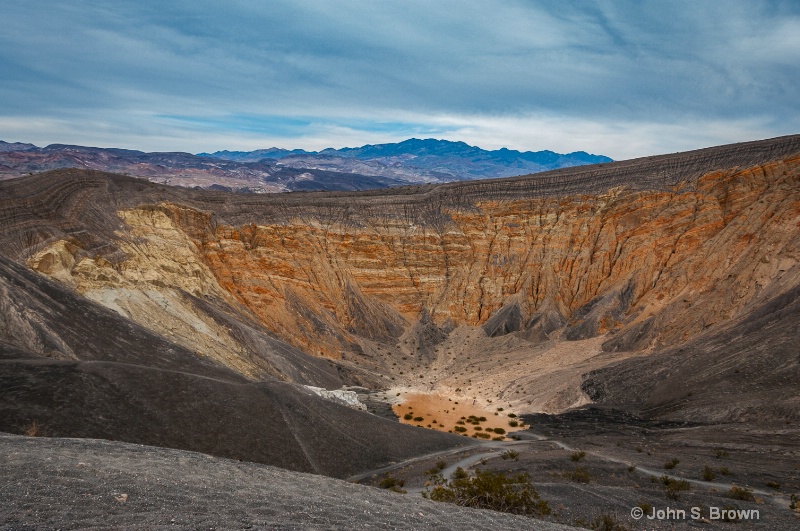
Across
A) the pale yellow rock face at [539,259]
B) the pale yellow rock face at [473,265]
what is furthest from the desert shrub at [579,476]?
the pale yellow rock face at [539,259]

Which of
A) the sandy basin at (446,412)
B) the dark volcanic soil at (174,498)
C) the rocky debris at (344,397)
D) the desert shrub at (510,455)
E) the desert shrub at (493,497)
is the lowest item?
the sandy basin at (446,412)

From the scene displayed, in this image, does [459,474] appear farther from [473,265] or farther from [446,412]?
[473,265]

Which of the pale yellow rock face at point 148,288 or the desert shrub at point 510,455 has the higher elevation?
the pale yellow rock face at point 148,288

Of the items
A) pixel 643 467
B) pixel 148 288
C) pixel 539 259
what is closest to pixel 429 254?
pixel 539 259

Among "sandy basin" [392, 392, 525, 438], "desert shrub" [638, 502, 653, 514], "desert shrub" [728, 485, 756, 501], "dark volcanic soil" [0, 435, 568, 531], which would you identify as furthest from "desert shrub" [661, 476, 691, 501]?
"sandy basin" [392, 392, 525, 438]

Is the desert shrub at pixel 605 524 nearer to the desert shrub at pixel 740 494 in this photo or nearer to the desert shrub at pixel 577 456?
the desert shrub at pixel 740 494
